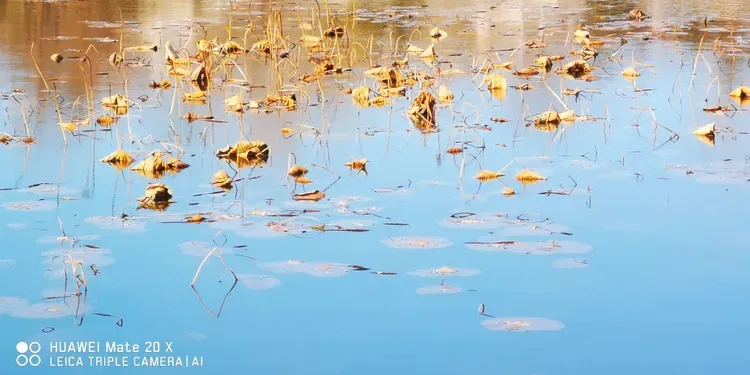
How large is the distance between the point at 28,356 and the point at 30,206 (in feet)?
7.16

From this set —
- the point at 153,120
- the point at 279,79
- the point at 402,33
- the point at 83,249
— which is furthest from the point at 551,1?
the point at 83,249

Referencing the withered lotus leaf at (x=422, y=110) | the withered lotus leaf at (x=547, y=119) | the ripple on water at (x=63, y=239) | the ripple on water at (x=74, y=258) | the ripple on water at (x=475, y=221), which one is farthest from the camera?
the withered lotus leaf at (x=422, y=110)

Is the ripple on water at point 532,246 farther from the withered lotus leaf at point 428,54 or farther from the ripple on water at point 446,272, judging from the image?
the withered lotus leaf at point 428,54

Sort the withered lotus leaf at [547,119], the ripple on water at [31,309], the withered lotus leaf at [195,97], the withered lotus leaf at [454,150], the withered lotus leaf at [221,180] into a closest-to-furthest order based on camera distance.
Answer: the ripple on water at [31,309]
the withered lotus leaf at [221,180]
the withered lotus leaf at [454,150]
the withered lotus leaf at [547,119]
the withered lotus leaf at [195,97]

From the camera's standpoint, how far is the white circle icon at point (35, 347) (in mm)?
4095

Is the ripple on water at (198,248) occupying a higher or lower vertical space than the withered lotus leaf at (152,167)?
lower

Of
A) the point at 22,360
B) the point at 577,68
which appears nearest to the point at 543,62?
the point at 577,68

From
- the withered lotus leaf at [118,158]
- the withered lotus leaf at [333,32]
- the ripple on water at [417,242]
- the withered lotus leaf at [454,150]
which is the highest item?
the withered lotus leaf at [333,32]

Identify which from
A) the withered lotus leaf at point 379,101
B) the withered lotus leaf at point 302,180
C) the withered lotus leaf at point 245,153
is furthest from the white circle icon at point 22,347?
the withered lotus leaf at point 379,101

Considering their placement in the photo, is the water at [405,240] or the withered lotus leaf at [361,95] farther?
the withered lotus leaf at [361,95]

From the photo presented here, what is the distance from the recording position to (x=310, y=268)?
495 centimetres

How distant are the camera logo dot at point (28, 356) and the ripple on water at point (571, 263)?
7.56 feet

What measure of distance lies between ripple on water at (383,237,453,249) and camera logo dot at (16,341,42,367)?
6.03 ft

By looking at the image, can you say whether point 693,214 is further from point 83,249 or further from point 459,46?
point 459,46
